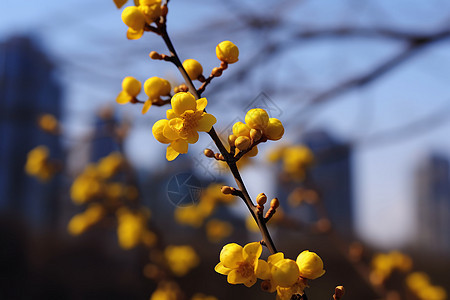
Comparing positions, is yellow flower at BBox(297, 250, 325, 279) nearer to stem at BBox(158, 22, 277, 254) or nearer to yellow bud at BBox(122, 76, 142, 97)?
stem at BBox(158, 22, 277, 254)

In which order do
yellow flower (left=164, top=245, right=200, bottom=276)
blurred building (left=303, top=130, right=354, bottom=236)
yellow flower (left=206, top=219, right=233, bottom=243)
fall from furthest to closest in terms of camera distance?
yellow flower (left=206, top=219, right=233, bottom=243), blurred building (left=303, top=130, right=354, bottom=236), yellow flower (left=164, top=245, right=200, bottom=276)

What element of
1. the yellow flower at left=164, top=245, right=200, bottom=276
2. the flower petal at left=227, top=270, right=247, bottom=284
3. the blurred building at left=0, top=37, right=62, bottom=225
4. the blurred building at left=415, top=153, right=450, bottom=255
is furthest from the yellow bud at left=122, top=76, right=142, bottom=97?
the blurred building at left=415, top=153, right=450, bottom=255

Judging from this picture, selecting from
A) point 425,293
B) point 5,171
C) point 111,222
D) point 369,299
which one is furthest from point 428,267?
point 5,171

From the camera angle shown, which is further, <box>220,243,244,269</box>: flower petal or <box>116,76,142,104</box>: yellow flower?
<box>116,76,142,104</box>: yellow flower

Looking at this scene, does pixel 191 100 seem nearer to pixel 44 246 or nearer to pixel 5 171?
pixel 44 246

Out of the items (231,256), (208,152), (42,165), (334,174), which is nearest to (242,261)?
(231,256)

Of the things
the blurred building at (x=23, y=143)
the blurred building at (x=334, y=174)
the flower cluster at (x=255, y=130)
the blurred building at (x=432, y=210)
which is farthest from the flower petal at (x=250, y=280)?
the blurred building at (x=432, y=210)
